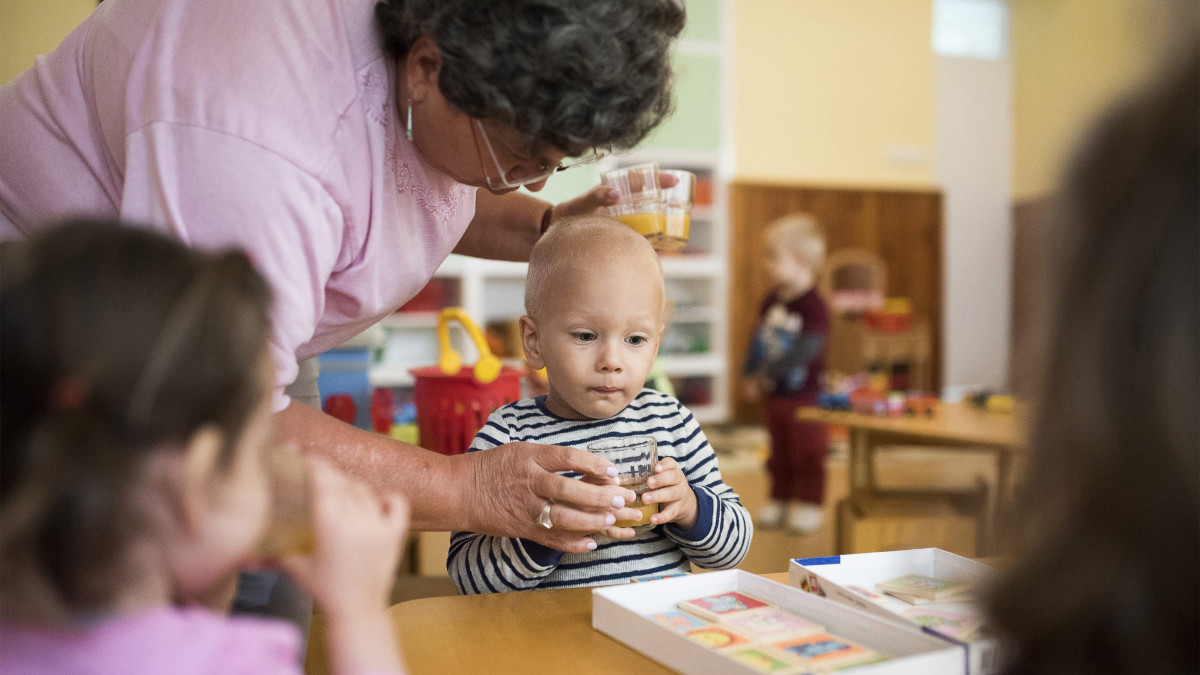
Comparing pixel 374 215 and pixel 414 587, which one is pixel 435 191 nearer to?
pixel 374 215

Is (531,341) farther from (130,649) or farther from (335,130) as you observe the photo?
(130,649)

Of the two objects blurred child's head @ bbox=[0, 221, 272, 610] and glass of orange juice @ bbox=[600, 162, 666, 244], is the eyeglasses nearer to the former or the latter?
glass of orange juice @ bbox=[600, 162, 666, 244]

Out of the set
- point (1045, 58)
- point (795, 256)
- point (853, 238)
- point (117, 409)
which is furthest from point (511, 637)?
point (1045, 58)

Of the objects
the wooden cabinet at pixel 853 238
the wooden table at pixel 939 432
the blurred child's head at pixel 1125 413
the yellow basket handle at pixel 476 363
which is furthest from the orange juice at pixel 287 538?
the wooden cabinet at pixel 853 238

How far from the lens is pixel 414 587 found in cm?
211

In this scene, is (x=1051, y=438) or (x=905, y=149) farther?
(x=905, y=149)

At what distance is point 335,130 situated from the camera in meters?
1.09

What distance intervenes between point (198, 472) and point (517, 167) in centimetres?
72

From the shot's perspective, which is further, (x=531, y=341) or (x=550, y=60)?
(x=531, y=341)

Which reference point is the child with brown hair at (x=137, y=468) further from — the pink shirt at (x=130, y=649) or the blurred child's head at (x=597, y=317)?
the blurred child's head at (x=597, y=317)

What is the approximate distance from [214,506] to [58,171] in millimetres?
704

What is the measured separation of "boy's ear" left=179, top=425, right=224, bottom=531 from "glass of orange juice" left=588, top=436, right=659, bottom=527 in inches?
22.7

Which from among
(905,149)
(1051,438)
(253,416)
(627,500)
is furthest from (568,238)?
(905,149)

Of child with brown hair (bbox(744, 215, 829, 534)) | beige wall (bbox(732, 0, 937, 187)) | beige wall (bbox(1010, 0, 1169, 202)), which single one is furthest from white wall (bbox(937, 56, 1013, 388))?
child with brown hair (bbox(744, 215, 829, 534))
